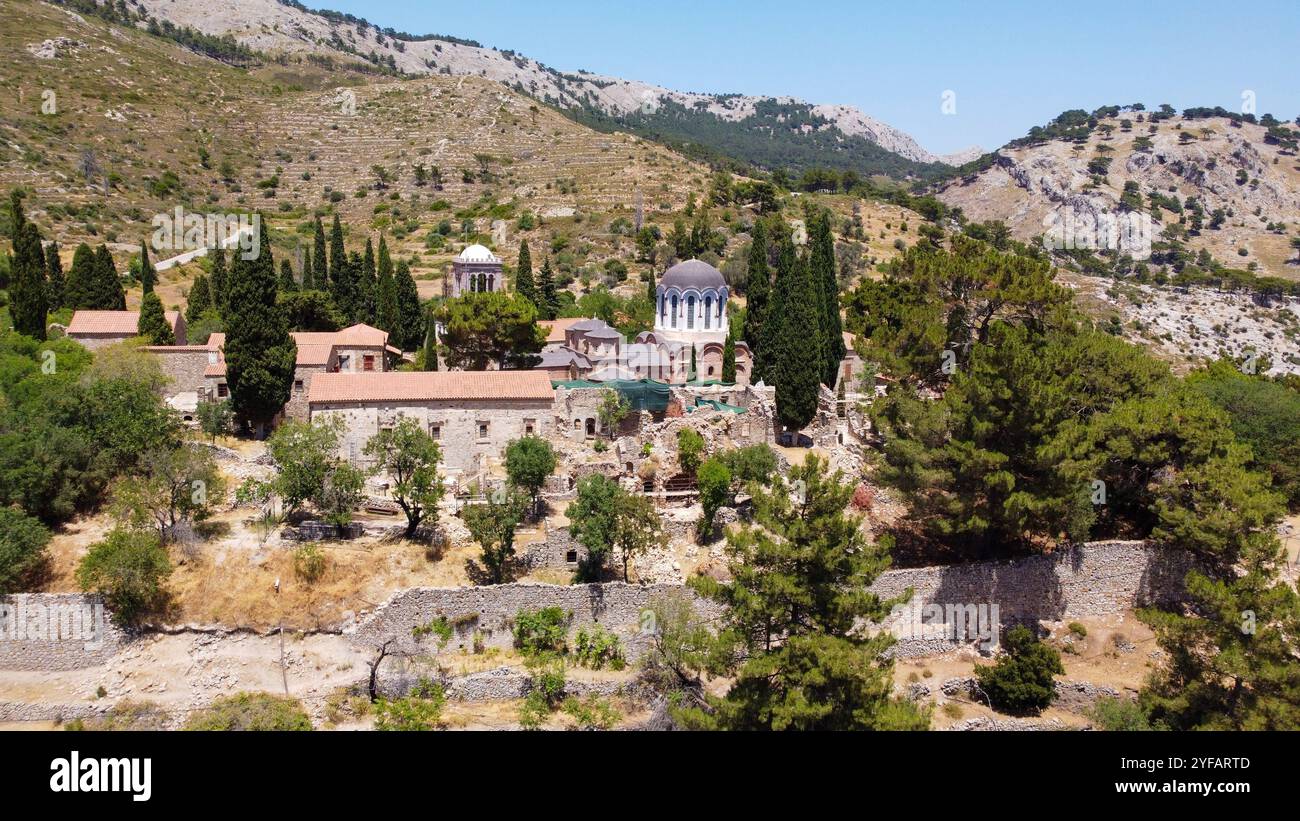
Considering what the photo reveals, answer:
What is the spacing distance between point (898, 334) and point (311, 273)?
3547 centimetres

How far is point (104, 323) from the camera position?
37625mm

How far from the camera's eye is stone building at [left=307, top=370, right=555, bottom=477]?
3075cm

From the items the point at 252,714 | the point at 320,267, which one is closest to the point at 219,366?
the point at 320,267

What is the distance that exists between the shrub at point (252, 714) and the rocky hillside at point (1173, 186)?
13688 cm

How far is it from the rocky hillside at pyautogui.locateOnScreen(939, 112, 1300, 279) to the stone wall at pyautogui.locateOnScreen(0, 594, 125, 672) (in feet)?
456

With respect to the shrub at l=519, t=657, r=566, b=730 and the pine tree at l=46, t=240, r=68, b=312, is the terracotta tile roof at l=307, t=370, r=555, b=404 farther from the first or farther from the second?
the pine tree at l=46, t=240, r=68, b=312

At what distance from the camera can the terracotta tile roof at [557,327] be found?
150 feet

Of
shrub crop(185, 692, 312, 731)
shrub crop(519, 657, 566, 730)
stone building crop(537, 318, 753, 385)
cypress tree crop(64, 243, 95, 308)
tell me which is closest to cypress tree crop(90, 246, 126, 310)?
cypress tree crop(64, 243, 95, 308)

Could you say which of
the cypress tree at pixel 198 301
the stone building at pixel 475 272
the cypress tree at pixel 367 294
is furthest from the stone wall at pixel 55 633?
the stone building at pixel 475 272

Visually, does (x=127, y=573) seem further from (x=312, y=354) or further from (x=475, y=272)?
(x=475, y=272)

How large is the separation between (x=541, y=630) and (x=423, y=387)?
11872 mm
